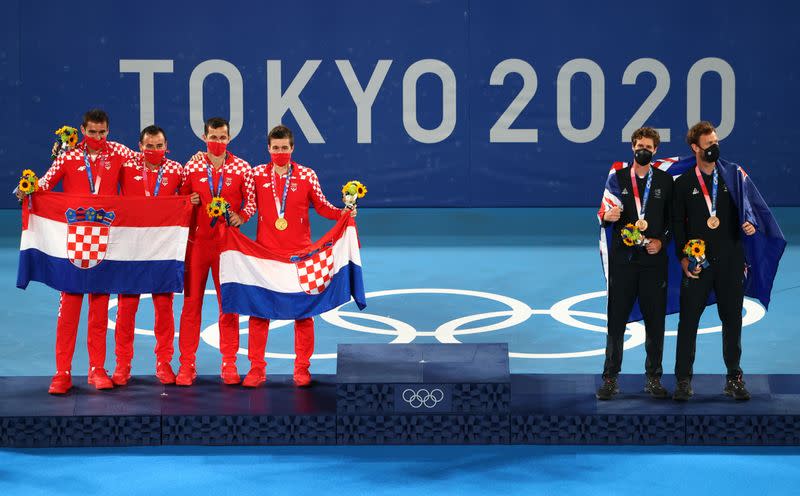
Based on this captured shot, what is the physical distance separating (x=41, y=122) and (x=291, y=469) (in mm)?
10950

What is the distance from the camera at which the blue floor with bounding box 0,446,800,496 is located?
6.23m

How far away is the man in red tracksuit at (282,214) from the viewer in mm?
7594

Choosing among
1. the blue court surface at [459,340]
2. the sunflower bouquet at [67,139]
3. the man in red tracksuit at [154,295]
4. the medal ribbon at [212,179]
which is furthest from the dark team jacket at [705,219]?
the sunflower bouquet at [67,139]

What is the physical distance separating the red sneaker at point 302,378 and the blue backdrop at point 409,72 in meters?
8.82

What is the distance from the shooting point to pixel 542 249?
1379 cm

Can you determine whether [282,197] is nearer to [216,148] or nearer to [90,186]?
[216,148]

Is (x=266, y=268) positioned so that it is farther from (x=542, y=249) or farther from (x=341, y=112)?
(x=341, y=112)

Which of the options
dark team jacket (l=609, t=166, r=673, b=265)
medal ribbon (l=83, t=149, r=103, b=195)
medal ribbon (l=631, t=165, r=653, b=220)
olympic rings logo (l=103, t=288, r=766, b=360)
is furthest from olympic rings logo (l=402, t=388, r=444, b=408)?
medal ribbon (l=83, t=149, r=103, b=195)

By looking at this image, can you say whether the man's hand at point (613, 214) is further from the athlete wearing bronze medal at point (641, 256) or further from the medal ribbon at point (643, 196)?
the medal ribbon at point (643, 196)

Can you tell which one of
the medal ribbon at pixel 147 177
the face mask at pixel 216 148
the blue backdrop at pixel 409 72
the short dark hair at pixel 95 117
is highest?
the blue backdrop at pixel 409 72

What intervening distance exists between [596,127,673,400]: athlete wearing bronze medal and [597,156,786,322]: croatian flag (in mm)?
85

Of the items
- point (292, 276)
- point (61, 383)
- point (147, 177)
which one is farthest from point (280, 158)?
A: point (61, 383)

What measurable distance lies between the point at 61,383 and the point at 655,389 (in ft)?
12.4

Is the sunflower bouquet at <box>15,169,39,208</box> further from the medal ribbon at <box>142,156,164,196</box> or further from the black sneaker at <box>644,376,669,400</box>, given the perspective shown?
the black sneaker at <box>644,376,669,400</box>
